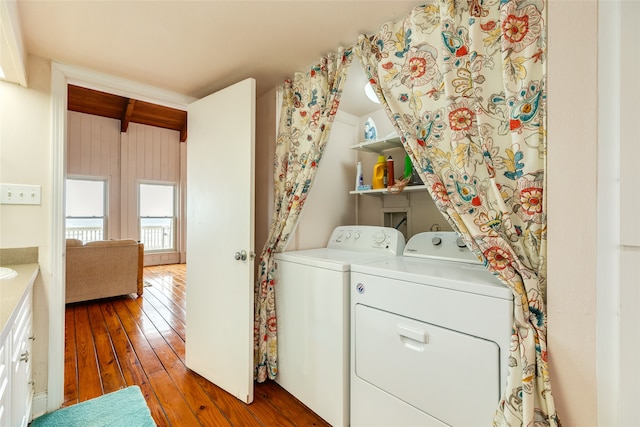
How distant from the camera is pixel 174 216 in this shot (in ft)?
22.6

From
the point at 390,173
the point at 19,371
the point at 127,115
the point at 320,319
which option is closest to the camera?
the point at 19,371

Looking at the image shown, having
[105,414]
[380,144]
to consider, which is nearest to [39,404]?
[105,414]

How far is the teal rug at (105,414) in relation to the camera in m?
1.59

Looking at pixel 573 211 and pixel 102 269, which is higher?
pixel 573 211

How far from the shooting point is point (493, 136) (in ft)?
3.61

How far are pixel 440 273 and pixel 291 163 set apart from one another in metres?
1.16

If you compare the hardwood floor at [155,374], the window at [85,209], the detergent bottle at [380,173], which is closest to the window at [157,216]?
the window at [85,209]

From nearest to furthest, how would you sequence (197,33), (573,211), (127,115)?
1. (573,211)
2. (197,33)
3. (127,115)

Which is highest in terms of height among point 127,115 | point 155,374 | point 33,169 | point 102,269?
point 127,115

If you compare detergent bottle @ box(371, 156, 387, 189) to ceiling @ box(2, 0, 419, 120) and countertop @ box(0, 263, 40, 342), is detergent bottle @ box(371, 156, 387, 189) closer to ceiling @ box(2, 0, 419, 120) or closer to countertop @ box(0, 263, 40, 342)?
ceiling @ box(2, 0, 419, 120)

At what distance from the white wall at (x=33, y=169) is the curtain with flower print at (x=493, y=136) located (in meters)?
2.04

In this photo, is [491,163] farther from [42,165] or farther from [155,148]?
[155,148]

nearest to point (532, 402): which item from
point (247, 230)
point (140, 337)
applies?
point (247, 230)

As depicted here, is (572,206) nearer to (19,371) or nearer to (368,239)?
(368,239)
